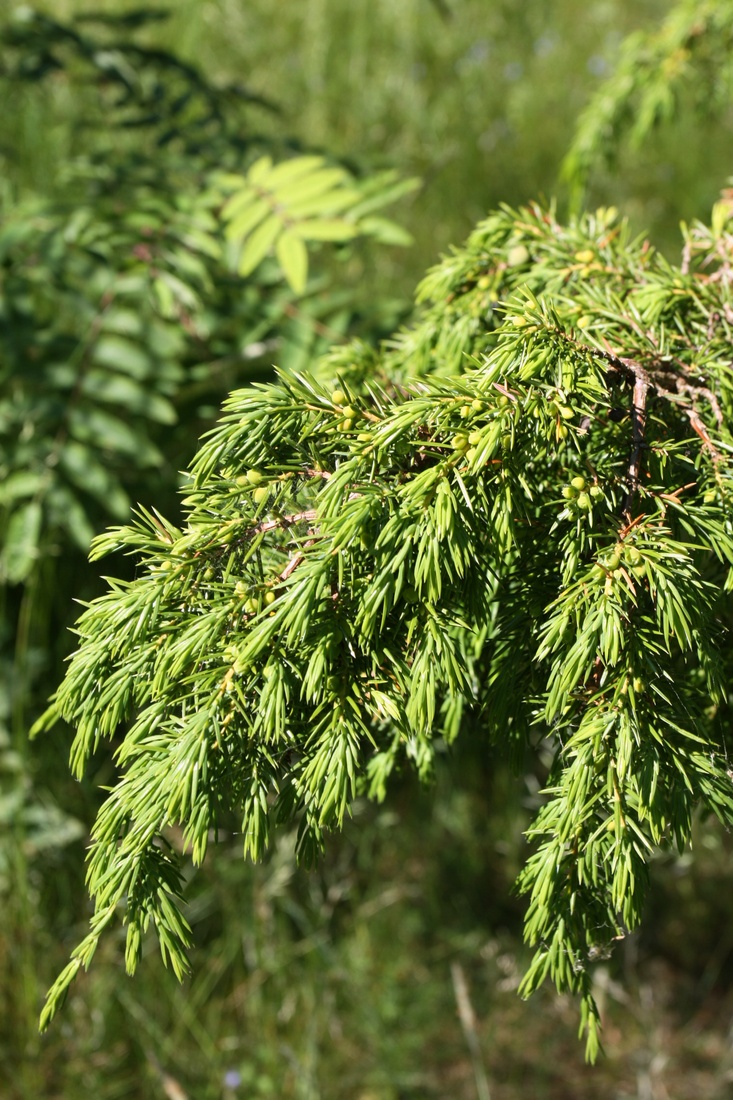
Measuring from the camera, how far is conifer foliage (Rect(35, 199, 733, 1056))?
2.61 feet

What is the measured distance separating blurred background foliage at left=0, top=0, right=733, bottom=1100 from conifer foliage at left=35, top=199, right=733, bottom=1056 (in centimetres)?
104

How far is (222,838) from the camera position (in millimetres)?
2652

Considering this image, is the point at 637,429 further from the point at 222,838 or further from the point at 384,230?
the point at 222,838

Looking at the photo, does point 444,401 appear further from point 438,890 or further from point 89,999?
point 438,890

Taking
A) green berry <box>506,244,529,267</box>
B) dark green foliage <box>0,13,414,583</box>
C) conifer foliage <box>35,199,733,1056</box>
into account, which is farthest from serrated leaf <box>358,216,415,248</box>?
conifer foliage <box>35,199,733,1056</box>

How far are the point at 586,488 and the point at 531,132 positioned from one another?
4.29m

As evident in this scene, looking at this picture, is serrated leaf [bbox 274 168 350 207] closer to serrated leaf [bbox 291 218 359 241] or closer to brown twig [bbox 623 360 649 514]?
serrated leaf [bbox 291 218 359 241]

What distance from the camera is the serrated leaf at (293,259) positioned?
173cm

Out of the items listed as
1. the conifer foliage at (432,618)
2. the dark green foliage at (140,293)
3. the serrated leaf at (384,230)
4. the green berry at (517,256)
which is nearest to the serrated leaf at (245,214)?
the dark green foliage at (140,293)

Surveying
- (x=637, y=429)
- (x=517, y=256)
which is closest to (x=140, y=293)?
(x=517, y=256)

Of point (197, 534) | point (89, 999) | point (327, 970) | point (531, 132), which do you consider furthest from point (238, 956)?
point (531, 132)

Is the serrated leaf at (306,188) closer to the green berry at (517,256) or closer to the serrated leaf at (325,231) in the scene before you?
the serrated leaf at (325,231)

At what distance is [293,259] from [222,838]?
162 centimetres

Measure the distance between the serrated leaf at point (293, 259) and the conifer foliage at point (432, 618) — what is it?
2.81 ft
